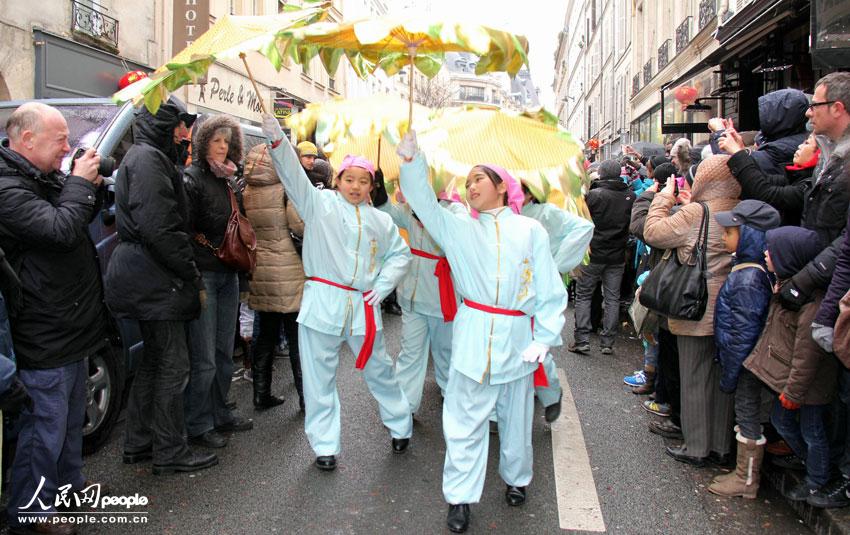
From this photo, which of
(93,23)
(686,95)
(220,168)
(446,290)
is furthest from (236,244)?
(686,95)

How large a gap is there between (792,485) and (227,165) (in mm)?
3825

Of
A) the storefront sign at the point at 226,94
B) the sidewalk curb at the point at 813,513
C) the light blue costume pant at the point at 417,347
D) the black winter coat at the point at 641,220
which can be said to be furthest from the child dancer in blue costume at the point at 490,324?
the storefront sign at the point at 226,94

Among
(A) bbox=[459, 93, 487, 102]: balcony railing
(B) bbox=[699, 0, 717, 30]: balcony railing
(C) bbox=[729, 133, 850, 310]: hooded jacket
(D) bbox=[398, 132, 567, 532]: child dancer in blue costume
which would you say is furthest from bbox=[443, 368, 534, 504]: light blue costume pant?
(A) bbox=[459, 93, 487, 102]: balcony railing

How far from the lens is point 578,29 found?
195ft

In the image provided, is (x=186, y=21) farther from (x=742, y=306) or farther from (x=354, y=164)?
(x=742, y=306)

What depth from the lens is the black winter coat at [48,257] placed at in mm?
2906

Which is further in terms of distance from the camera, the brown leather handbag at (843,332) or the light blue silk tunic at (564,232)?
the light blue silk tunic at (564,232)

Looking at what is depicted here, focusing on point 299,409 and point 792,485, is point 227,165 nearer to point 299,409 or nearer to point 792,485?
point 299,409

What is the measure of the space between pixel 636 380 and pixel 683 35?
14974 mm

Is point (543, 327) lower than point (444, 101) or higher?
lower

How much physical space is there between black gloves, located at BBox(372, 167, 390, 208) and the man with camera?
73.4 inches

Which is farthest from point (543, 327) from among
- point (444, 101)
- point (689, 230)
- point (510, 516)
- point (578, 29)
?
point (578, 29)

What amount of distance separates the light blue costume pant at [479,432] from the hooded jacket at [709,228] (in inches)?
48.8

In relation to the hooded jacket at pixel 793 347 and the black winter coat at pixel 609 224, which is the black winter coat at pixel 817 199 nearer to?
the hooded jacket at pixel 793 347
